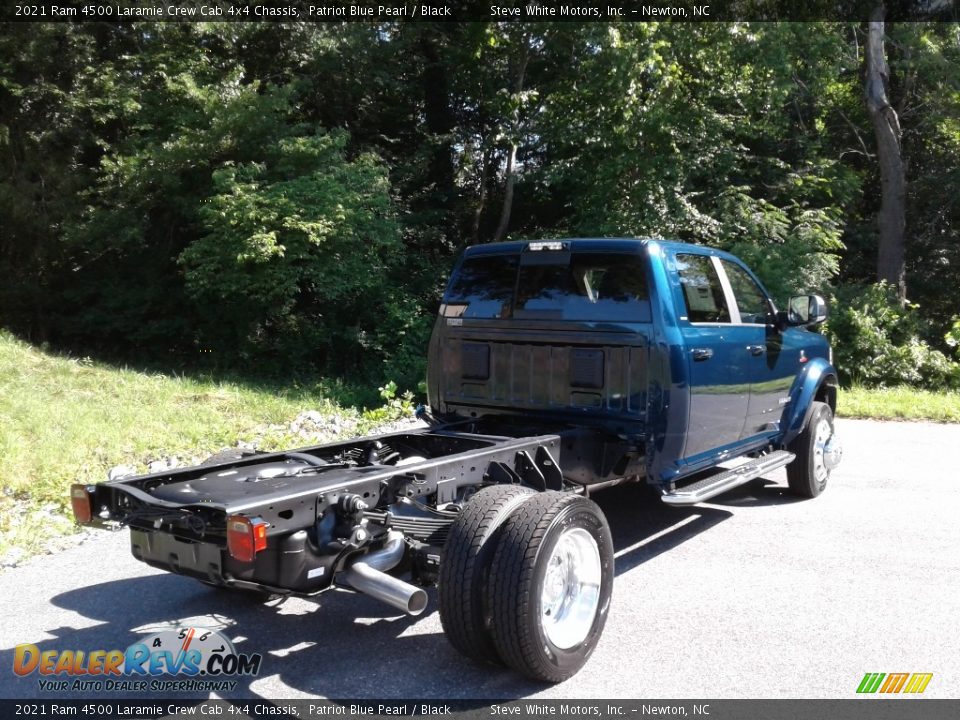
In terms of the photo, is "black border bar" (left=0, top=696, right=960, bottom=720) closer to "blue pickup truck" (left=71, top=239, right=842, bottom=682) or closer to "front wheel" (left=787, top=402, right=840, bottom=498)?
"blue pickup truck" (left=71, top=239, right=842, bottom=682)

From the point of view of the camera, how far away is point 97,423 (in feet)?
27.6

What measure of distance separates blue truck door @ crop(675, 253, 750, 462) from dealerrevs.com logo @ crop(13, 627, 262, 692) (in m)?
3.09

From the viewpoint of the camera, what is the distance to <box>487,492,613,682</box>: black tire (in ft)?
11.5

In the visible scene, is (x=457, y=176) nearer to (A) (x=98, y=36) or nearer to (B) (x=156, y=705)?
(A) (x=98, y=36)

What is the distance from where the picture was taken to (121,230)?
14.9 meters

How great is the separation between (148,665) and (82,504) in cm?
85

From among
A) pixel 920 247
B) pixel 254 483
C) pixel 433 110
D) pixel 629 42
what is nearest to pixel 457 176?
pixel 433 110

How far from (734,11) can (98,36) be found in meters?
13.3

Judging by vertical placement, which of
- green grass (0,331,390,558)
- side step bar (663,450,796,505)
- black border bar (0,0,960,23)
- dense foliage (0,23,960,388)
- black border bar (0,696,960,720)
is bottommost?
black border bar (0,696,960,720)

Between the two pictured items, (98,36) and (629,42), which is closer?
(629,42)

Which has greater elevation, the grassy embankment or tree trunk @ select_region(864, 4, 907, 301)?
tree trunk @ select_region(864, 4, 907, 301)

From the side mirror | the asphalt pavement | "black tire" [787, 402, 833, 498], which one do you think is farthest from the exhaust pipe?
"black tire" [787, 402, 833, 498]

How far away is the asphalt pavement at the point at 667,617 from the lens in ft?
12.0

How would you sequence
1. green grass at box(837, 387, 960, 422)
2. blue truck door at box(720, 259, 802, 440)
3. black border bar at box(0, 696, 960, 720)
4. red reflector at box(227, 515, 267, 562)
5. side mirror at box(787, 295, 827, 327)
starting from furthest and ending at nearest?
1. green grass at box(837, 387, 960, 422)
2. side mirror at box(787, 295, 827, 327)
3. blue truck door at box(720, 259, 802, 440)
4. black border bar at box(0, 696, 960, 720)
5. red reflector at box(227, 515, 267, 562)
